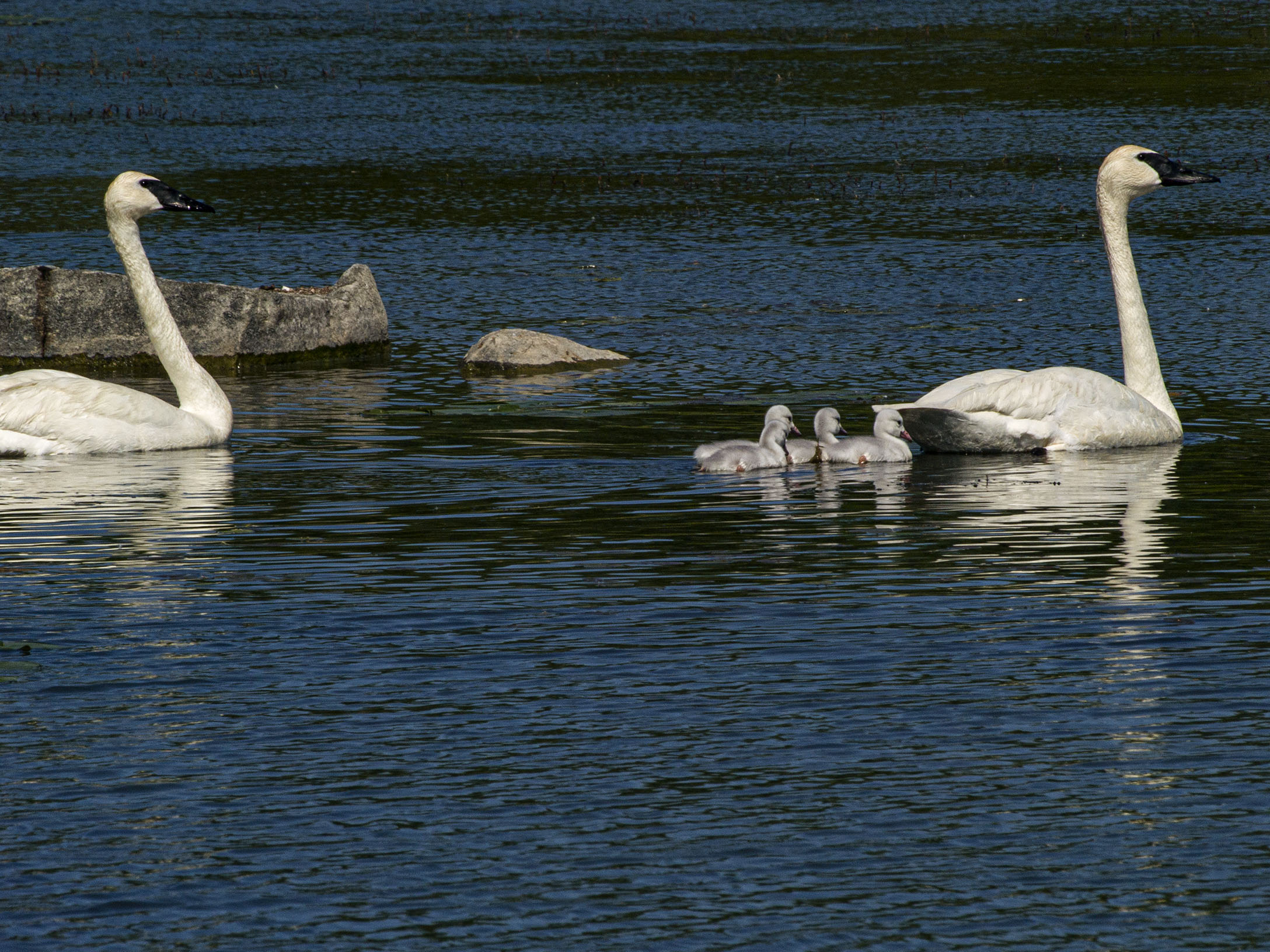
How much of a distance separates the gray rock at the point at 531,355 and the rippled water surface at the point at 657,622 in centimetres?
34

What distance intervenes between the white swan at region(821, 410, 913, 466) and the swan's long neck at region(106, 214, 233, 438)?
3872mm

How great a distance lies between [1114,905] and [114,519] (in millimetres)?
6627

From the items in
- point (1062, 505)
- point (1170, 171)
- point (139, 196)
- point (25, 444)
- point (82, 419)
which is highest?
point (139, 196)

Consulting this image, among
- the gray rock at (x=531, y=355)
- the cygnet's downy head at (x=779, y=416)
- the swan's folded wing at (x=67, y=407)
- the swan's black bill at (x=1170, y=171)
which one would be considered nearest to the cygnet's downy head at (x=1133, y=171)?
the swan's black bill at (x=1170, y=171)

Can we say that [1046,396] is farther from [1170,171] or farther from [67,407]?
[67,407]

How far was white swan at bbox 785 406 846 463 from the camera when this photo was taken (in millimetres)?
12516

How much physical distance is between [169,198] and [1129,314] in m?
6.47

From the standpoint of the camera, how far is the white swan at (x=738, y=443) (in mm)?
11938

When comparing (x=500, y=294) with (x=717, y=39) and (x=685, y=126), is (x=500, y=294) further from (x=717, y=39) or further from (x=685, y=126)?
(x=717, y=39)

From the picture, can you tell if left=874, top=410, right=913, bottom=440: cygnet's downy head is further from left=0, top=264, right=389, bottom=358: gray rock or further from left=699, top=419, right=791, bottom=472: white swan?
left=0, top=264, right=389, bottom=358: gray rock

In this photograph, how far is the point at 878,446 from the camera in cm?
1245

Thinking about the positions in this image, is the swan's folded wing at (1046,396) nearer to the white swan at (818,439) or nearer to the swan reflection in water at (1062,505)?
the swan reflection in water at (1062,505)

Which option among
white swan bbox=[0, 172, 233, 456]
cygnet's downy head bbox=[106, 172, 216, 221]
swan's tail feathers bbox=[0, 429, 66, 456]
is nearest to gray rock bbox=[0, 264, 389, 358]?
cygnet's downy head bbox=[106, 172, 216, 221]

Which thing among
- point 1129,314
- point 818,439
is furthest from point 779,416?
point 1129,314
